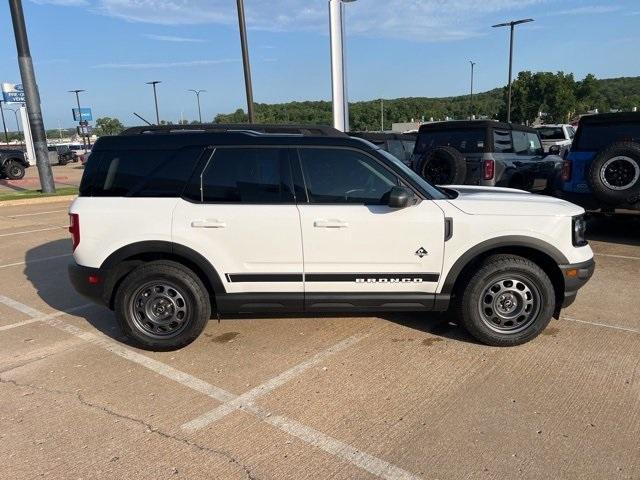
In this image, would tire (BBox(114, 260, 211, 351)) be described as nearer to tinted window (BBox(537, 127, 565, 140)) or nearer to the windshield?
the windshield

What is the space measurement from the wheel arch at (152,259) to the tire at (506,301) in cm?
202

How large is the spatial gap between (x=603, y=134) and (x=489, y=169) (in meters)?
1.68

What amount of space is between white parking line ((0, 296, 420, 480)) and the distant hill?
7598cm

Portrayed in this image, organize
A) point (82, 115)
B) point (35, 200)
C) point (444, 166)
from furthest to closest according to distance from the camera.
→ point (82, 115) → point (35, 200) → point (444, 166)

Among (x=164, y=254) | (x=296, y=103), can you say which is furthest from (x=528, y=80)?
(x=164, y=254)

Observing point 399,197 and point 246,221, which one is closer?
point 399,197

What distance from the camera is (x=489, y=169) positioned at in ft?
26.9

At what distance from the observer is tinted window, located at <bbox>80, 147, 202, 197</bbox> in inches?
158

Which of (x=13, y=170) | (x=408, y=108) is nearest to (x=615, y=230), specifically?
(x=13, y=170)

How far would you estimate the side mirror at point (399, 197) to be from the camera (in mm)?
3738

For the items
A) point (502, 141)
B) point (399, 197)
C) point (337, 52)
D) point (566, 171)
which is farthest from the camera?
point (337, 52)

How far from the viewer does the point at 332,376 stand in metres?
3.64

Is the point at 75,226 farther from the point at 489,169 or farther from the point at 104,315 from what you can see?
the point at 489,169

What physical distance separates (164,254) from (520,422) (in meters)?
2.90
